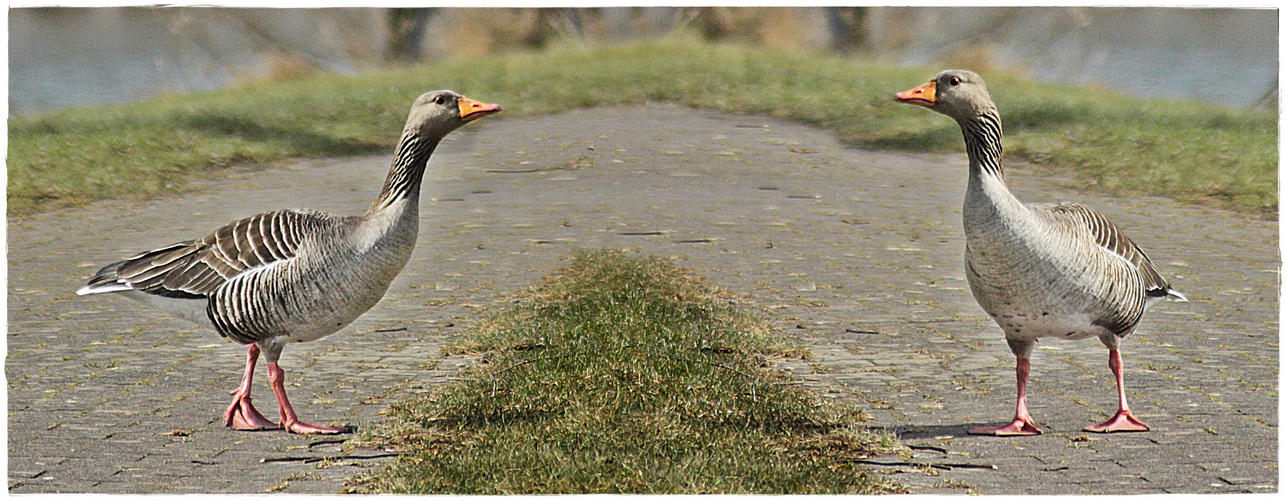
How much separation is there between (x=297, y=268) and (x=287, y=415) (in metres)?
0.84

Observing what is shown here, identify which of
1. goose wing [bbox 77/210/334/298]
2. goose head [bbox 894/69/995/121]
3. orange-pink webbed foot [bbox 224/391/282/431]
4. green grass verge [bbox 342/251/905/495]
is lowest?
green grass verge [bbox 342/251/905/495]

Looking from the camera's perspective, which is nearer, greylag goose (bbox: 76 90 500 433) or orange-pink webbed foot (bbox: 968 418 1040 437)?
greylag goose (bbox: 76 90 500 433)

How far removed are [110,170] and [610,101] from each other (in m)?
3.95

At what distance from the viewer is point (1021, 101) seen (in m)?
8.76

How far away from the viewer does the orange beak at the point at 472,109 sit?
5832 mm

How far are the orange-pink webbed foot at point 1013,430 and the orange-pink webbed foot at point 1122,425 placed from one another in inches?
12.1

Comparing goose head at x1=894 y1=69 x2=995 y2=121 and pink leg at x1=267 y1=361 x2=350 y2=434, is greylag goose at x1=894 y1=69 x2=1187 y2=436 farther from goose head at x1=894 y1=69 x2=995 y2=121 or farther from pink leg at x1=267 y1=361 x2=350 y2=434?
pink leg at x1=267 y1=361 x2=350 y2=434

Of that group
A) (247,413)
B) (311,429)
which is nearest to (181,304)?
(247,413)

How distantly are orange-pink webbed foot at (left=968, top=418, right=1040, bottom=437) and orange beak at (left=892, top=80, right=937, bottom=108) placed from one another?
163 cm

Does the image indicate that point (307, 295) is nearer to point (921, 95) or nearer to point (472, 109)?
point (472, 109)

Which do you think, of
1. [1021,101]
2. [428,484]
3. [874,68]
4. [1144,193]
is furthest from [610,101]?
[1144,193]

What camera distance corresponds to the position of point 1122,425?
20.6 ft

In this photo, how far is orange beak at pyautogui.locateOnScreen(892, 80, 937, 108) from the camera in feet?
18.7

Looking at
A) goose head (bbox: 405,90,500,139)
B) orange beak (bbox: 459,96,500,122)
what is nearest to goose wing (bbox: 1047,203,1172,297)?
orange beak (bbox: 459,96,500,122)
